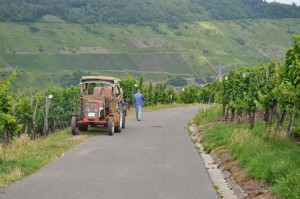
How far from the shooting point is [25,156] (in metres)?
14.1

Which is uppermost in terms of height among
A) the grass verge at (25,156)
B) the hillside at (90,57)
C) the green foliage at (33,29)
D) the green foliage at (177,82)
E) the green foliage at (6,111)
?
the green foliage at (33,29)

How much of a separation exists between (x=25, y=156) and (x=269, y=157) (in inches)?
263

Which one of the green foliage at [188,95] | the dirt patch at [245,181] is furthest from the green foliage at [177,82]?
the dirt patch at [245,181]

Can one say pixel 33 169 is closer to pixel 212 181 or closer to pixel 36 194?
pixel 36 194

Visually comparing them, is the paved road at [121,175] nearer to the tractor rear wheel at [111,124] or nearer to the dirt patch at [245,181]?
the dirt patch at [245,181]

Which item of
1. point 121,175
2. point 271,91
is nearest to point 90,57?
point 271,91

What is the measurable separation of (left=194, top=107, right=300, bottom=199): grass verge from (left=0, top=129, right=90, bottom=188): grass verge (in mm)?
4982

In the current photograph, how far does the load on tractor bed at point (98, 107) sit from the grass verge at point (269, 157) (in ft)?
18.9

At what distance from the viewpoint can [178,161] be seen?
14.4 metres

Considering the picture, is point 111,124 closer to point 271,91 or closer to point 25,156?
point 271,91

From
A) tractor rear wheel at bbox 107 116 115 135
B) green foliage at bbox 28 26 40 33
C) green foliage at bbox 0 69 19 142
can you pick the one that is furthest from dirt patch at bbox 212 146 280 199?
green foliage at bbox 28 26 40 33

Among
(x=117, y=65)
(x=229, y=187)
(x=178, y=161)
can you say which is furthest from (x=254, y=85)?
(x=117, y=65)

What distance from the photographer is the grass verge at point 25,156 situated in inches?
449

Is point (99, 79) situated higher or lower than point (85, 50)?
lower
